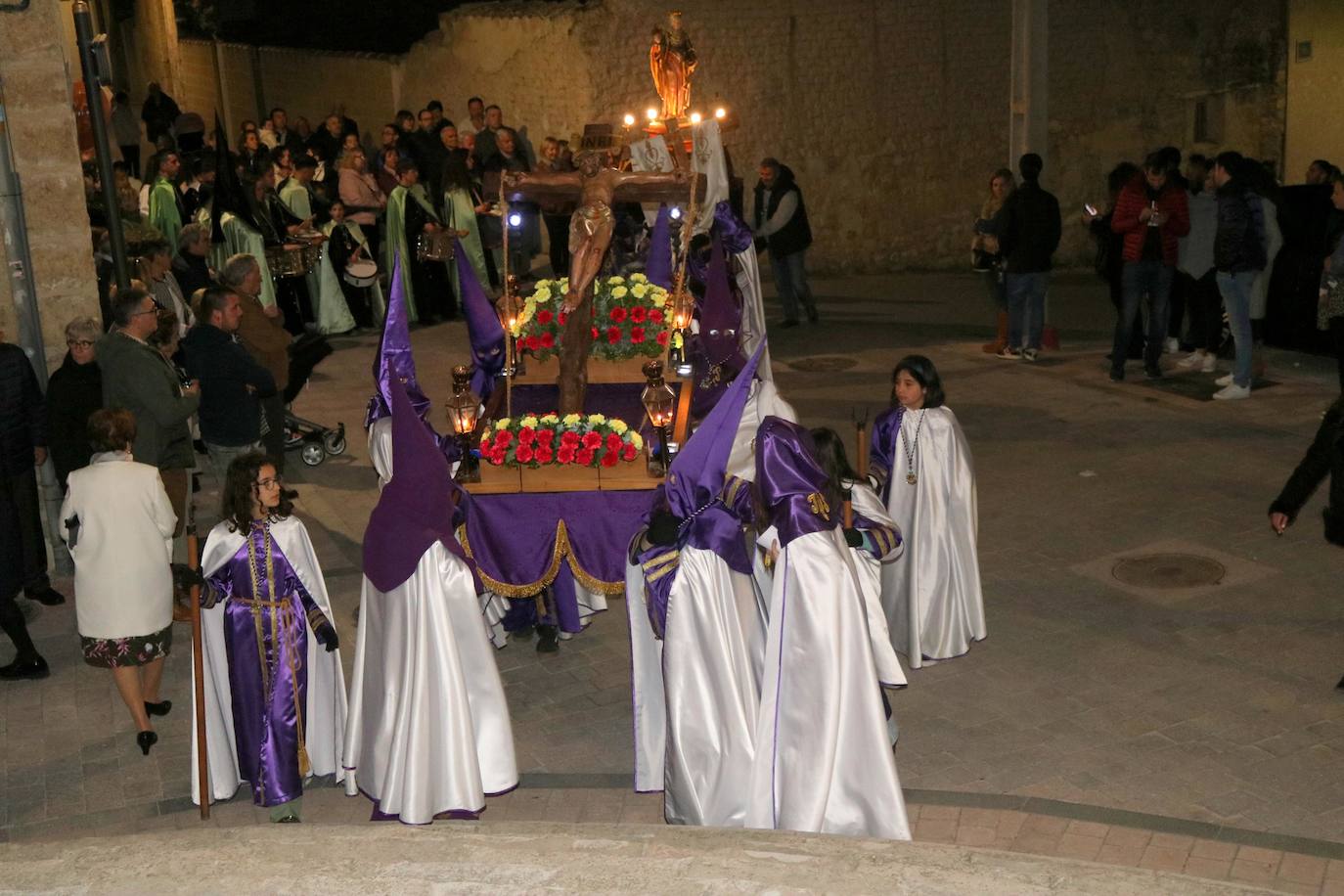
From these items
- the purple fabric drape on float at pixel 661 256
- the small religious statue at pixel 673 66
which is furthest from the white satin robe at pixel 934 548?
the small religious statue at pixel 673 66

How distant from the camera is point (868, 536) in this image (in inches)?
267

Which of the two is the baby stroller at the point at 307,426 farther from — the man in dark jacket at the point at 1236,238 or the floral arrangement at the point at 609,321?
the man in dark jacket at the point at 1236,238

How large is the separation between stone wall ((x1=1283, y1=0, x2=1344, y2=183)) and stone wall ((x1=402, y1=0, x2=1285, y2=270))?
45cm

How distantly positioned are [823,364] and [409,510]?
390 inches

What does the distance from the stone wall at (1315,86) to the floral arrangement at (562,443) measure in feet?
56.3

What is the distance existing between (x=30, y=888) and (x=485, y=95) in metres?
20.2

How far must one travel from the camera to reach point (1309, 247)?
1461 cm

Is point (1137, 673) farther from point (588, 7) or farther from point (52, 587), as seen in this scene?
point (588, 7)

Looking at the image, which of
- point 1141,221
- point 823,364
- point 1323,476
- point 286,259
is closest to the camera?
point 1323,476

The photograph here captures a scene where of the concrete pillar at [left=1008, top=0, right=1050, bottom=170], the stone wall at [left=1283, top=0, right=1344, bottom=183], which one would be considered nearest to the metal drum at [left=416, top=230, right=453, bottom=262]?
the concrete pillar at [left=1008, top=0, right=1050, bottom=170]

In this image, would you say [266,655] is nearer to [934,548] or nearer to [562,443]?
[562,443]

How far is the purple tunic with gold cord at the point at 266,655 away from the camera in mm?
6758

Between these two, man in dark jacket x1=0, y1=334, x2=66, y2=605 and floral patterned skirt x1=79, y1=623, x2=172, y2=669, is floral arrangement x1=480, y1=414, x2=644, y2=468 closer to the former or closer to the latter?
floral patterned skirt x1=79, y1=623, x2=172, y2=669

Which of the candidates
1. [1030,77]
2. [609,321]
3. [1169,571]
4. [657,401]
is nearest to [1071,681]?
[1169,571]
